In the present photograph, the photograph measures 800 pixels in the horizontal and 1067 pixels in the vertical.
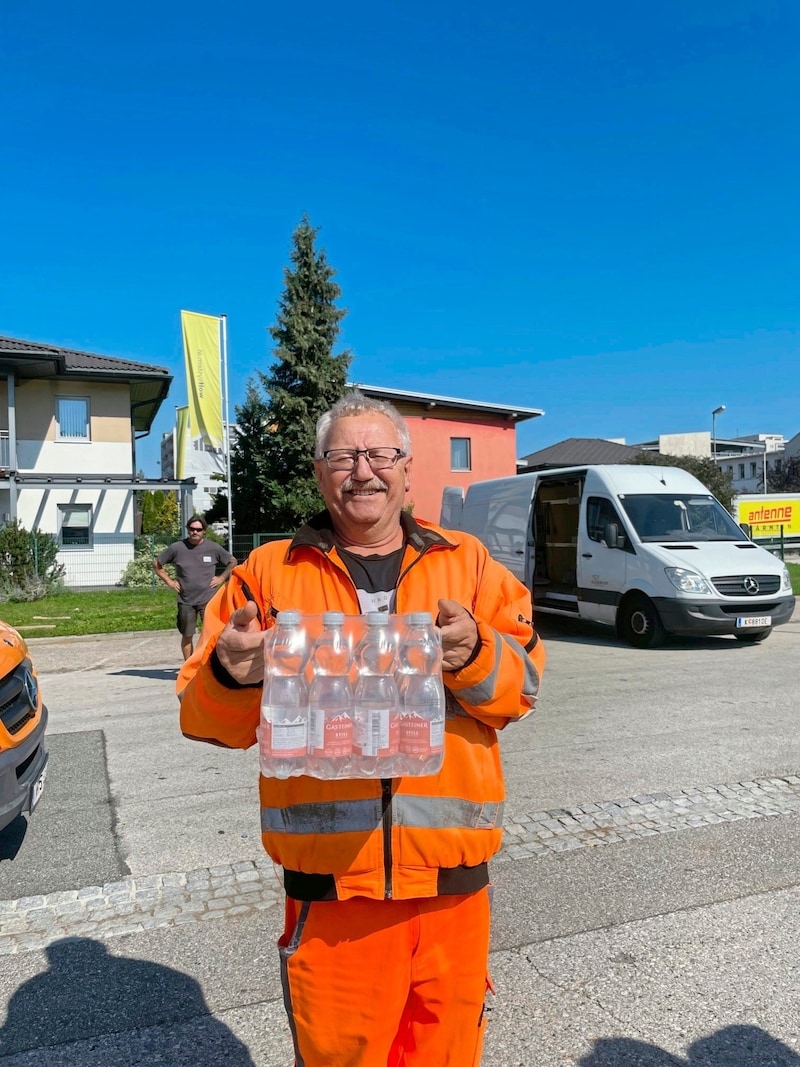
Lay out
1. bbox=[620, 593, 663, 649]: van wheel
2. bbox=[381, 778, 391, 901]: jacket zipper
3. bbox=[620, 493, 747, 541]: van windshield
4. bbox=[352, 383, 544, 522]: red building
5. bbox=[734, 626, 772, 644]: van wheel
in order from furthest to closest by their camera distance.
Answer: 1. bbox=[352, 383, 544, 522]: red building
2. bbox=[620, 493, 747, 541]: van windshield
3. bbox=[734, 626, 772, 644]: van wheel
4. bbox=[620, 593, 663, 649]: van wheel
5. bbox=[381, 778, 391, 901]: jacket zipper

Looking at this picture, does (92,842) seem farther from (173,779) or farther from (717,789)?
(717,789)

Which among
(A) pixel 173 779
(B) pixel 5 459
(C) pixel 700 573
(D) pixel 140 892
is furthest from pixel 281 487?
(D) pixel 140 892

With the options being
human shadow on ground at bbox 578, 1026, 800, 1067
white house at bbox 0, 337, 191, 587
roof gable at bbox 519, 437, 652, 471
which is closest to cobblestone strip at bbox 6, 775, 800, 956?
human shadow on ground at bbox 578, 1026, 800, 1067

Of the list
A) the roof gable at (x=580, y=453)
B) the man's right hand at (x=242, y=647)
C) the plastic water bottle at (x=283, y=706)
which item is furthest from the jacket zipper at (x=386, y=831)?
the roof gable at (x=580, y=453)

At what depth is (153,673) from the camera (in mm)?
10234

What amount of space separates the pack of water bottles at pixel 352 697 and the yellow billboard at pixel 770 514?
1133 inches

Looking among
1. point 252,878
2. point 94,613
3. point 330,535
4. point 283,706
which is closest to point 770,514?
point 94,613

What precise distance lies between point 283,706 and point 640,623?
9.96 m

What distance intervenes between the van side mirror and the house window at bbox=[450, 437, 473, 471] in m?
25.4

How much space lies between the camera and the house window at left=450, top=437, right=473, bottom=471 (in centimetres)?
3666

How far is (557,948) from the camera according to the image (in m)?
3.15

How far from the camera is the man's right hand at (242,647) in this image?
67.2 inches

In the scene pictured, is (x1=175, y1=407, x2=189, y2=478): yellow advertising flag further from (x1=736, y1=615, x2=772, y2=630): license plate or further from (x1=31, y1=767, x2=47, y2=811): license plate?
(x1=31, y1=767, x2=47, y2=811): license plate

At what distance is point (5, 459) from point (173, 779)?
23.1 m
